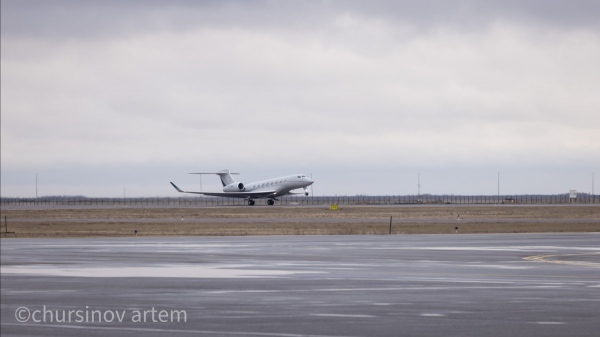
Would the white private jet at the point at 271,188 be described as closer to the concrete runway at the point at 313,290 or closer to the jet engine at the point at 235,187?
the jet engine at the point at 235,187

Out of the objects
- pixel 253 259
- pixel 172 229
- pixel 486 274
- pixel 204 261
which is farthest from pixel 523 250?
pixel 172 229

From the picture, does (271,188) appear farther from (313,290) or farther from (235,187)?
(313,290)

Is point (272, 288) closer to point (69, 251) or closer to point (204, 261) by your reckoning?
point (204, 261)

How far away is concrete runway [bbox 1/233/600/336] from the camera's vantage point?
12242 mm

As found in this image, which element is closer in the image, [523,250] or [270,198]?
[523,250]

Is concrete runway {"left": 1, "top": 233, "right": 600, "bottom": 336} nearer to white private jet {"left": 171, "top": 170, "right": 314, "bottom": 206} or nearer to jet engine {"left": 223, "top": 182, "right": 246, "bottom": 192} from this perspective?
white private jet {"left": 171, "top": 170, "right": 314, "bottom": 206}

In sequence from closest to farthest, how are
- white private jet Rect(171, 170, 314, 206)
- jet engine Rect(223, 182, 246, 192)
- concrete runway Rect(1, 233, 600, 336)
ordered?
concrete runway Rect(1, 233, 600, 336)
white private jet Rect(171, 170, 314, 206)
jet engine Rect(223, 182, 246, 192)

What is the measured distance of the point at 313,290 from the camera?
16.8 m

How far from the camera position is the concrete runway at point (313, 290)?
12.2m

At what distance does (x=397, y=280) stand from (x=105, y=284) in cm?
769

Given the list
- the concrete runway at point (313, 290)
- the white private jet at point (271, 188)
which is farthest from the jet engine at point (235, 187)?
the concrete runway at point (313, 290)

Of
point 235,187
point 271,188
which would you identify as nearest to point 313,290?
point 271,188

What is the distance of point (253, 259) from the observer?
2488 cm

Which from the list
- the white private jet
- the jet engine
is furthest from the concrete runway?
the jet engine
